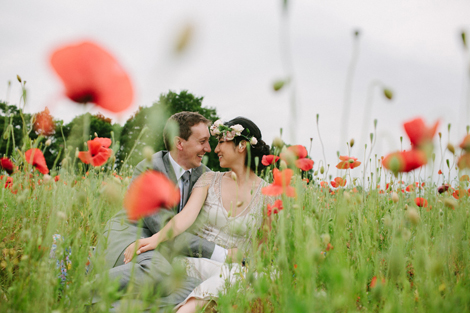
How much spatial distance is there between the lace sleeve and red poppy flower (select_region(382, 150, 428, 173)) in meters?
2.12

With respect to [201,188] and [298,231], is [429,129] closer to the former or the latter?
[298,231]

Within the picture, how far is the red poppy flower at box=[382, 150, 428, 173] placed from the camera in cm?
104

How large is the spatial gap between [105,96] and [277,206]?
3.80 feet

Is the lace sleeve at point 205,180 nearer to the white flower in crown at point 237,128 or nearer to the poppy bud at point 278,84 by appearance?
the white flower in crown at point 237,128

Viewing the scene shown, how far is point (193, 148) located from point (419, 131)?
2.34 metres

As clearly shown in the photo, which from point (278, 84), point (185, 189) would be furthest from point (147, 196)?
point (185, 189)

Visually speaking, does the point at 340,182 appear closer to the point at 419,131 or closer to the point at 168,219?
the point at 419,131

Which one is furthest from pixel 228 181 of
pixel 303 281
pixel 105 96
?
pixel 105 96

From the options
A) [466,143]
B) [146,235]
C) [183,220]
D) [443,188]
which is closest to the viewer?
[466,143]

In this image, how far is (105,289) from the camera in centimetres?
94

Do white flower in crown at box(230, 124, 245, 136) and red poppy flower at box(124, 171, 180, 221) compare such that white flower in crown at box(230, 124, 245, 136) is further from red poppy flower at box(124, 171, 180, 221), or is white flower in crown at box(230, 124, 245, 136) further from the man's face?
red poppy flower at box(124, 171, 180, 221)

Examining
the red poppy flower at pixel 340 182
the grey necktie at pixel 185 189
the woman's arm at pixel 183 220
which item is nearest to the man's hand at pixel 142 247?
the woman's arm at pixel 183 220

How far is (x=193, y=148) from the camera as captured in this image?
3143 millimetres

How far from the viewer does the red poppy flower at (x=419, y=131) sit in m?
1.01
